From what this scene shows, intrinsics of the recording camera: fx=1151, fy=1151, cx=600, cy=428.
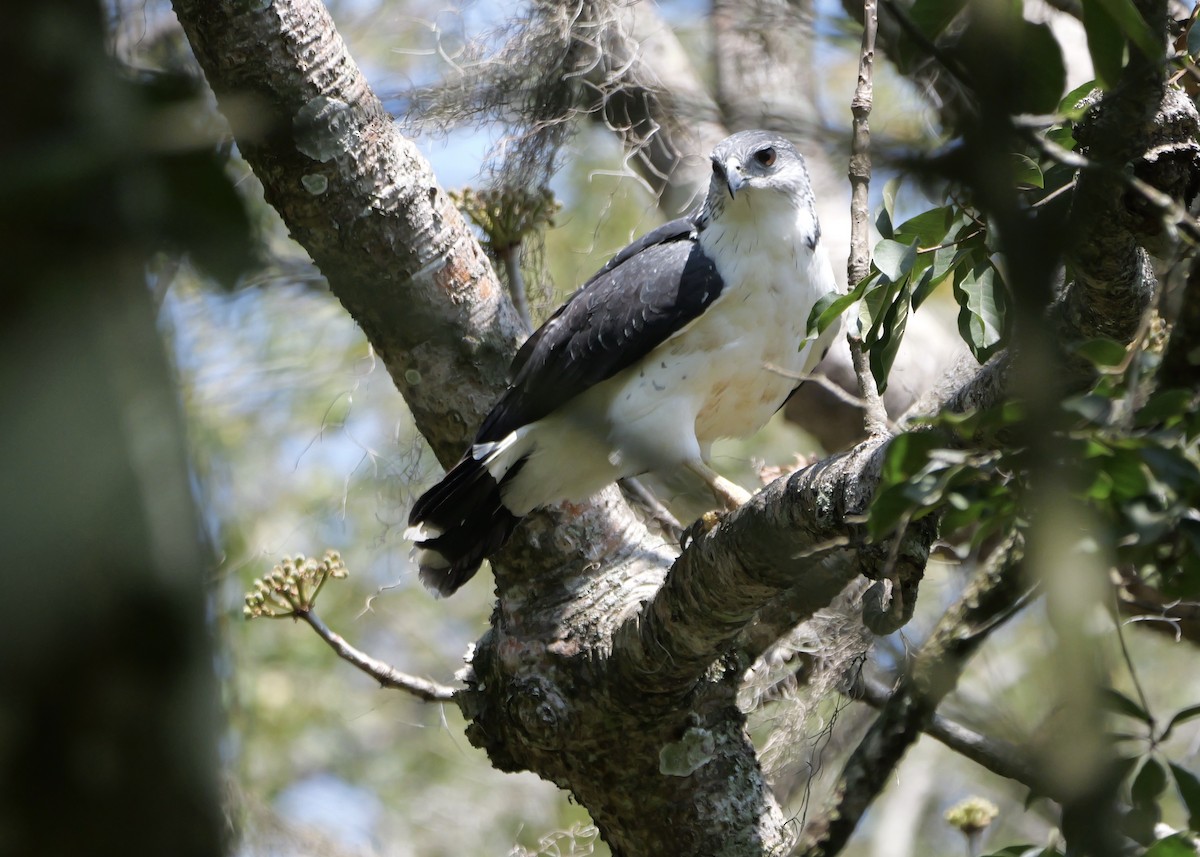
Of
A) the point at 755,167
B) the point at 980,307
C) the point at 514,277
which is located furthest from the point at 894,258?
the point at 514,277

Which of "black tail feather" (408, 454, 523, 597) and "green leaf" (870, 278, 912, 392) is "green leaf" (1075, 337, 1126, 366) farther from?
"black tail feather" (408, 454, 523, 597)

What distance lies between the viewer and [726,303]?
355 centimetres

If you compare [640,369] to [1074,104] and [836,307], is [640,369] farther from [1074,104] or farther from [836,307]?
[1074,104]

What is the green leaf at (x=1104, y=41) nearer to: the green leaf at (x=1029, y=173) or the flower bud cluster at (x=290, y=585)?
the green leaf at (x=1029, y=173)

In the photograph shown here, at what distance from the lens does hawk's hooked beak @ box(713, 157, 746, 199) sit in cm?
358

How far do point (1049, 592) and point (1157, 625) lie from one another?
3706mm

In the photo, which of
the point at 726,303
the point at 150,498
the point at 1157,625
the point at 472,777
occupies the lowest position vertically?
the point at 472,777

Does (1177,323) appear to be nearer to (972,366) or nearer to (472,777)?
(972,366)

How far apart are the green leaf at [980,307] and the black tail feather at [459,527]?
156 cm

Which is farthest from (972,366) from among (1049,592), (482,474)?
(1049,592)

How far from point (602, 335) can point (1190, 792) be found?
2297 millimetres

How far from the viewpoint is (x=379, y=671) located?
3.45 m

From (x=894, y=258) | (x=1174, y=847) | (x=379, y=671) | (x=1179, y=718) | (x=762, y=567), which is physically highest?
Result: (x=894, y=258)

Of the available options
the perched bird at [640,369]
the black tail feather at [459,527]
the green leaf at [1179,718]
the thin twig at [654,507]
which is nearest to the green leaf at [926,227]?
the green leaf at [1179,718]
